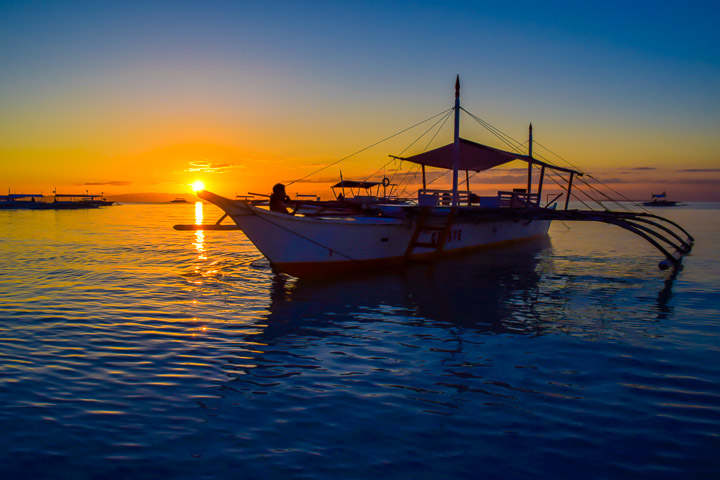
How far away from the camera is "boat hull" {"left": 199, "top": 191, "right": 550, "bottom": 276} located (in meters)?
14.7

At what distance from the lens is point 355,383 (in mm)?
6566

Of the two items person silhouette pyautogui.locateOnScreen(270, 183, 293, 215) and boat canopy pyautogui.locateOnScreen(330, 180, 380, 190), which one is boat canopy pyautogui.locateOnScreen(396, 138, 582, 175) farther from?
person silhouette pyautogui.locateOnScreen(270, 183, 293, 215)

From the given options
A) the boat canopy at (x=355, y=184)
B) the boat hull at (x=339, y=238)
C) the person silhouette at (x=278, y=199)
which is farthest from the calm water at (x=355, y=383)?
the boat canopy at (x=355, y=184)

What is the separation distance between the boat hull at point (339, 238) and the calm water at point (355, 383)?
184 centimetres

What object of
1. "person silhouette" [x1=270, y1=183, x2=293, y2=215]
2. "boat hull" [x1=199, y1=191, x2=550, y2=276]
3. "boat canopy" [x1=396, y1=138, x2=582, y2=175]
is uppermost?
"boat canopy" [x1=396, y1=138, x2=582, y2=175]

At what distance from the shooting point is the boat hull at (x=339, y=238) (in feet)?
48.3

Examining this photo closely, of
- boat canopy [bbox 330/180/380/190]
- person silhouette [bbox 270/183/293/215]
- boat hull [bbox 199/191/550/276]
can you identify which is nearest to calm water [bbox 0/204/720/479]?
boat hull [bbox 199/191/550/276]

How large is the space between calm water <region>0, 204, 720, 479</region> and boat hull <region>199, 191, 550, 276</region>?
1844 millimetres

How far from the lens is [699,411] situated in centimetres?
579

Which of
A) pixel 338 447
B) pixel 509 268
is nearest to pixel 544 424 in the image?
pixel 338 447

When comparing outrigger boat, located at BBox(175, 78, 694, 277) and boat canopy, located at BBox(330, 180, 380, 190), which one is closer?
outrigger boat, located at BBox(175, 78, 694, 277)

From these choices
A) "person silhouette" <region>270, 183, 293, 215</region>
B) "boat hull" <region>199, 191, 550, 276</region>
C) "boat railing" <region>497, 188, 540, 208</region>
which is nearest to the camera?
"boat hull" <region>199, 191, 550, 276</region>

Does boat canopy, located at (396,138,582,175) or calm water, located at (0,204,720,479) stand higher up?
boat canopy, located at (396,138,582,175)

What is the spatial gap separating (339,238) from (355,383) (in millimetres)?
9736
